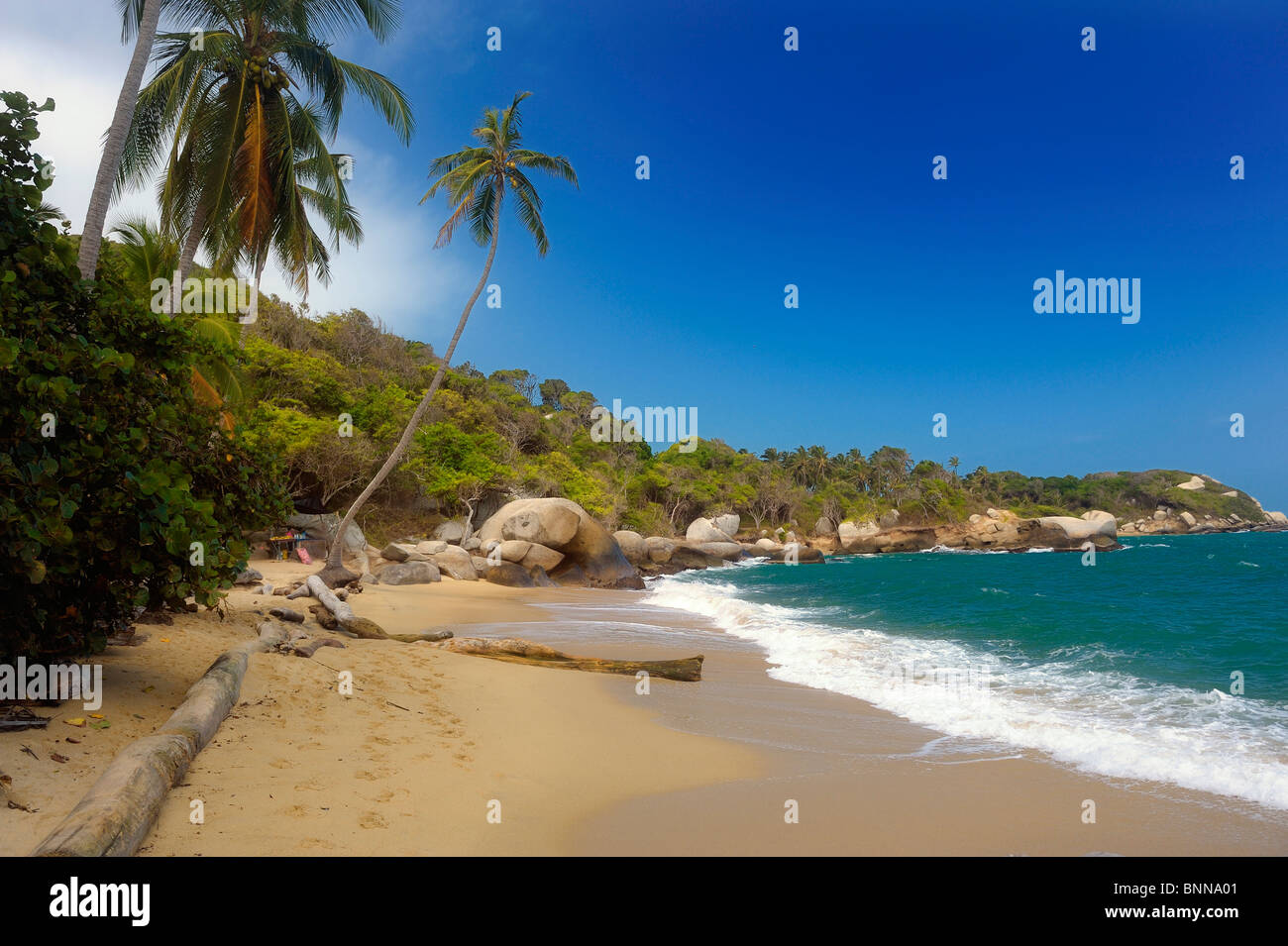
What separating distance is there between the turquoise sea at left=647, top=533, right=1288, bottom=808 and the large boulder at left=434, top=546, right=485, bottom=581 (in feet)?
22.9

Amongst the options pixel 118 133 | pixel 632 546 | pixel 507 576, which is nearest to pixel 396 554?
pixel 507 576

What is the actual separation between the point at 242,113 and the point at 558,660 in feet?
43.9

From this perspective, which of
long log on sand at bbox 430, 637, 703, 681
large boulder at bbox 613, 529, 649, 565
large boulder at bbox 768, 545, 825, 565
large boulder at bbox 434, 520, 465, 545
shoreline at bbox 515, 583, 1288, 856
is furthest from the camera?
large boulder at bbox 768, 545, 825, 565

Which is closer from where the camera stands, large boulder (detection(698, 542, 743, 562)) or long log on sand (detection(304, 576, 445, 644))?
long log on sand (detection(304, 576, 445, 644))

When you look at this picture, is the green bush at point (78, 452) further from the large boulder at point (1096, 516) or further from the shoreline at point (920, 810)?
the large boulder at point (1096, 516)

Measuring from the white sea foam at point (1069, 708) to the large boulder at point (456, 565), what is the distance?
44.0ft

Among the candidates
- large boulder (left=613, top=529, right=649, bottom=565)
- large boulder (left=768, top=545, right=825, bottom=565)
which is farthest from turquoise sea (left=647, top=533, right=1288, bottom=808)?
large boulder (left=768, top=545, right=825, bottom=565)

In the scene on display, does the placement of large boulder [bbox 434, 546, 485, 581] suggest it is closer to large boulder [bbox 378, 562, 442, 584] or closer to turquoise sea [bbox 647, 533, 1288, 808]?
large boulder [bbox 378, 562, 442, 584]

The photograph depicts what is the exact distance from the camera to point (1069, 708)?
8312mm

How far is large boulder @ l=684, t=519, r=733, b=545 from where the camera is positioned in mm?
56656

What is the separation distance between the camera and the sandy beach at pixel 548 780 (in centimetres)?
382

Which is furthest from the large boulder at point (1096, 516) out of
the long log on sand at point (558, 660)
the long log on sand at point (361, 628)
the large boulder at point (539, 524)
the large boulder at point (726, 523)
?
the long log on sand at point (361, 628)
